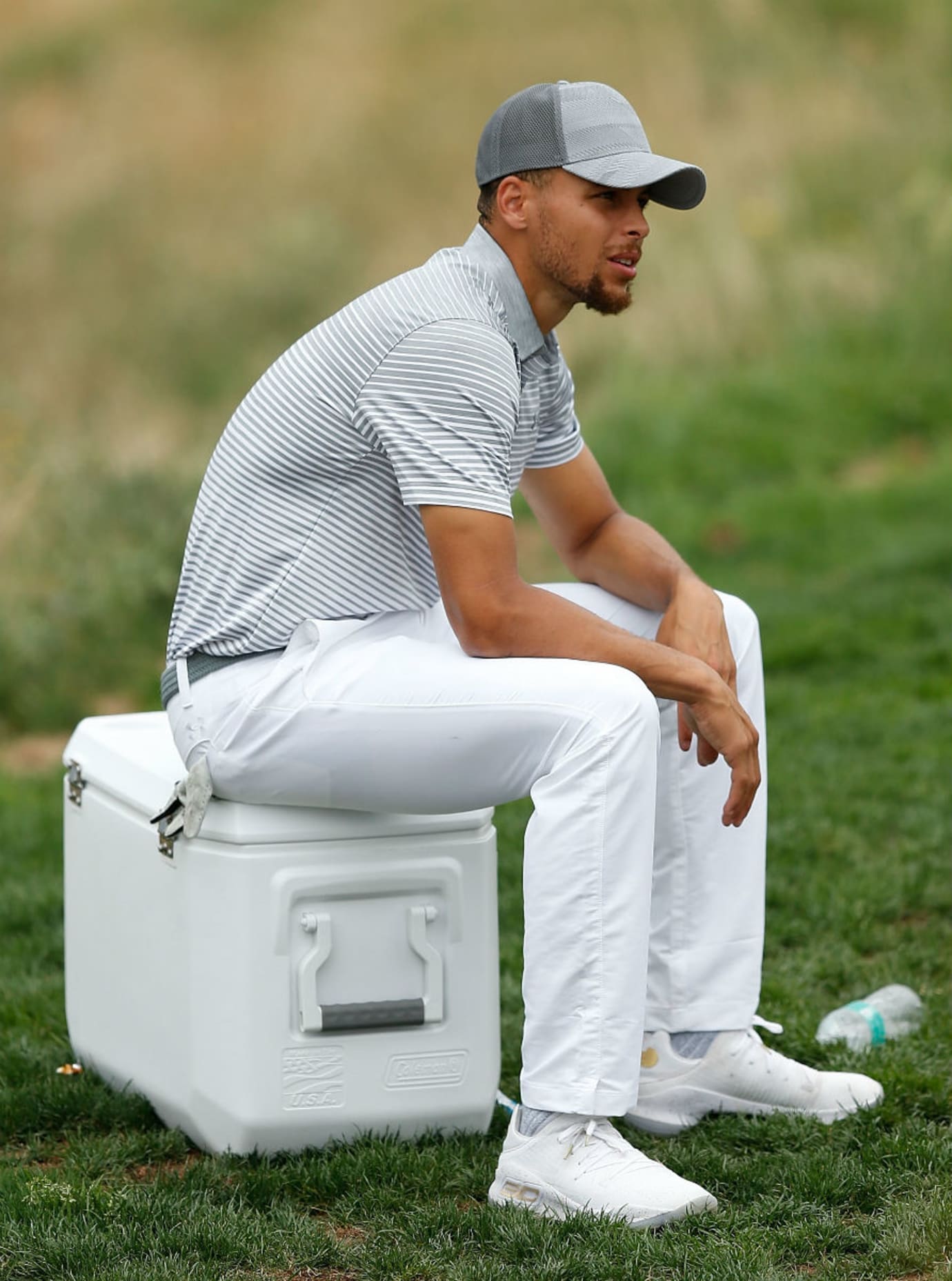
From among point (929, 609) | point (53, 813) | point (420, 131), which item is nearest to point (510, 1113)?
point (53, 813)

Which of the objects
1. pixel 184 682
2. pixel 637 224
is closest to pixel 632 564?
pixel 637 224

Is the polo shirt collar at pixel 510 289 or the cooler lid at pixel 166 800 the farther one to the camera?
the polo shirt collar at pixel 510 289

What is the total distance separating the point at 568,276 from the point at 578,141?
22 cm

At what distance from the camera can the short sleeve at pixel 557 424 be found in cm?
324

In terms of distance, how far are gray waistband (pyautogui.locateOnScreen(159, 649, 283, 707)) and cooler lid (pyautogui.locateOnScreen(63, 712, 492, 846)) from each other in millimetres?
160

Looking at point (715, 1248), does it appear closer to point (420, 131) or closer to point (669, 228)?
point (669, 228)

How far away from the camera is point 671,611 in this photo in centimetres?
313

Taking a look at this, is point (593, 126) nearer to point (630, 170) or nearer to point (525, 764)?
point (630, 170)

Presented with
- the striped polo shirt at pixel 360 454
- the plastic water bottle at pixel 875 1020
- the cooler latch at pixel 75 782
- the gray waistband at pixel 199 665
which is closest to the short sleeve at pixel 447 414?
the striped polo shirt at pixel 360 454

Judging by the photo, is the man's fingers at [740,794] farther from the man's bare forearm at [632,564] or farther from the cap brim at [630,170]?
the cap brim at [630,170]

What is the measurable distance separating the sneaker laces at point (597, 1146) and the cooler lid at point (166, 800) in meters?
0.53

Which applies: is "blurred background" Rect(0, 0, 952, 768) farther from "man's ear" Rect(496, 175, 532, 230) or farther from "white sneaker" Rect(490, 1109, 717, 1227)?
"white sneaker" Rect(490, 1109, 717, 1227)

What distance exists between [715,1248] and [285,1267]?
604 mm

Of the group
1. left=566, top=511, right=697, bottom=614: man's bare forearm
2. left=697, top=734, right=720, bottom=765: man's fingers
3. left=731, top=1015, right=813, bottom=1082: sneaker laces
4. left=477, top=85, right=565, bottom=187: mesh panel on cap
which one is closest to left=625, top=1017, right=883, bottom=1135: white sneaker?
left=731, top=1015, right=813, bottom=1082: sneaker laces
